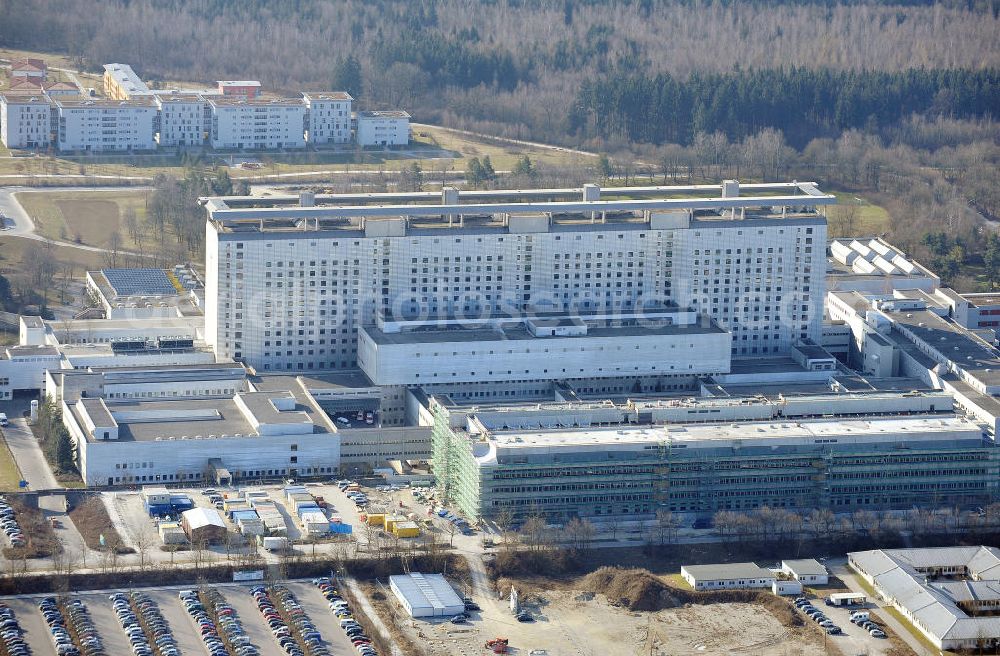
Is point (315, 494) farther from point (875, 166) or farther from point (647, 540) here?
point (875, 166)

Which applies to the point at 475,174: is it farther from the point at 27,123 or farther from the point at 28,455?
the point at 28,455

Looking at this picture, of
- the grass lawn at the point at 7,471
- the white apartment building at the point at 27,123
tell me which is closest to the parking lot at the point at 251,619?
the grass lawn at the point at 7,471

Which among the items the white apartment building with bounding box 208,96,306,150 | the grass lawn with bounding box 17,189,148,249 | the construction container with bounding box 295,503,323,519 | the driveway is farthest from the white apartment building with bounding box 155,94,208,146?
the construction container with bounding box 295,503,323,519

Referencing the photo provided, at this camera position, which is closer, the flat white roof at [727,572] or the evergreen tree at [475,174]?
the flat white roof at [727,572]

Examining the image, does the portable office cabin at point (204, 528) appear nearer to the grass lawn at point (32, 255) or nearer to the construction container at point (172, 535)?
the construction container at point (172, 535)

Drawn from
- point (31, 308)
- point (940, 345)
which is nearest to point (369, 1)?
point (31, 308)

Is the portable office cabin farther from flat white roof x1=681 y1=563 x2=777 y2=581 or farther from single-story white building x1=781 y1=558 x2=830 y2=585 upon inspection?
single-story white building x1=781 y1=558 x2=830 y2=585
